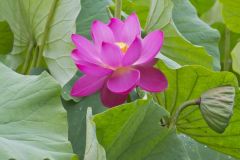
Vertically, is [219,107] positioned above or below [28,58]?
above

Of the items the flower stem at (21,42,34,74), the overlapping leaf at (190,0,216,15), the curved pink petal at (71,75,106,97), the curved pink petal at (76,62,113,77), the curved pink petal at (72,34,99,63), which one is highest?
the curved pink petal at (72,34,99,63)

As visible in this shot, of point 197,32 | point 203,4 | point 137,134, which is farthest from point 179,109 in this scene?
→ point 203,4

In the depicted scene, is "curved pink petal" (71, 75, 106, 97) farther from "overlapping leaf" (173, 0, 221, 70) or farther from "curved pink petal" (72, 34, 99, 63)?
"overlapping leaf" (173, 0, 221, 70)

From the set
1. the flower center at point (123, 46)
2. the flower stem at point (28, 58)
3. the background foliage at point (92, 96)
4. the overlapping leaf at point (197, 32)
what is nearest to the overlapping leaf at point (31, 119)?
the background foliage at point (92, 96)

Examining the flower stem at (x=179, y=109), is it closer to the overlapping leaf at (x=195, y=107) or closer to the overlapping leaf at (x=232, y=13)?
the overlapping leaf at (x=195, y=107)

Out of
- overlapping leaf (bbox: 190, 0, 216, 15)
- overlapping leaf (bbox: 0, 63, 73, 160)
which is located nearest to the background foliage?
overlapping leaf (bbox: 0, 63, 73, 160)

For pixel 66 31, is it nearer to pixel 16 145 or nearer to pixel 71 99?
pixel 71 99

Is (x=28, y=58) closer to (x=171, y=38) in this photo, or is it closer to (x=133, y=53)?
(x=171, y=38)

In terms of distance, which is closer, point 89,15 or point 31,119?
point 31,119

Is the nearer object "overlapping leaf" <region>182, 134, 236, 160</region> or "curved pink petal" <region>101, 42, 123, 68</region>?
"curved pink petal" <region>101, 42, 123, 68</region>
